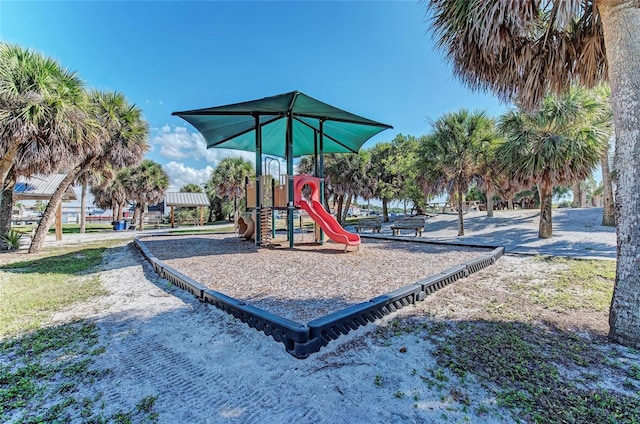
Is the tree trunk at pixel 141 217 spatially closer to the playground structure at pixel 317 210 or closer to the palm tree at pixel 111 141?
the palm tree at pixel 111 141

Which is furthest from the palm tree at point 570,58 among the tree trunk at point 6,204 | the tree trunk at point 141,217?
the tree trunk at point 141,217

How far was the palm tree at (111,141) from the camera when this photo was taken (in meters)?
11.6

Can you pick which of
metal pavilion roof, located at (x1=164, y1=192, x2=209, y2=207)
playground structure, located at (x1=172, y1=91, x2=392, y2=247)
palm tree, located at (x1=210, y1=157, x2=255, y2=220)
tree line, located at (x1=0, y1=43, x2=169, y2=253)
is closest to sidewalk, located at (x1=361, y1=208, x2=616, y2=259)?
playground structure, located at (x1=172, y1=91, x2=392, y2=247)

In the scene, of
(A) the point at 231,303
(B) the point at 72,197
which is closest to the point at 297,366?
(A) the point at 231,303

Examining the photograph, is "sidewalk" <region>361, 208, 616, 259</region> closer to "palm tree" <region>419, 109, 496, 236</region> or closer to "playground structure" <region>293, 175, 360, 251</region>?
"palm tree" <region>419, 109, 496, 236</region>

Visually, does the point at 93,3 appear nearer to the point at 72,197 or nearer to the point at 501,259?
the point at 72,197

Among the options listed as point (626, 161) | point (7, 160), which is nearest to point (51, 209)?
point (7, 160)

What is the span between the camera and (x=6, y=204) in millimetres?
11102

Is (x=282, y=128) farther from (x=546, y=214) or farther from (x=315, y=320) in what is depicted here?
(x=546, y=214)

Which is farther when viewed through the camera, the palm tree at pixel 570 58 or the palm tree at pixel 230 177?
the palm tree at pixel 230 177

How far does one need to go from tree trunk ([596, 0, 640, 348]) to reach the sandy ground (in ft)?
1.62

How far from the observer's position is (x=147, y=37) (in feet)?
39.7

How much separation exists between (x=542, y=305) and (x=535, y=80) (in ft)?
13.0

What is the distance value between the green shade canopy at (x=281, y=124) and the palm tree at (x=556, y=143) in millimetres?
5702
